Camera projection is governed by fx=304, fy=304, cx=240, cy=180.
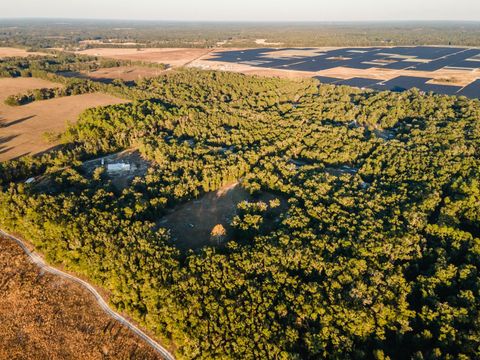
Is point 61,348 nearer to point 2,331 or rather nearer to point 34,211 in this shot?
point 2,331

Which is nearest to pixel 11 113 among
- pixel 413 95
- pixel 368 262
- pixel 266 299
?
pixel 266 299

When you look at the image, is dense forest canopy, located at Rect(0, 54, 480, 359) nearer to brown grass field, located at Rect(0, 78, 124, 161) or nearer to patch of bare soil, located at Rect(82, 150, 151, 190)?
patch of bare soil, located at Rect(82, 150, 151, 190)

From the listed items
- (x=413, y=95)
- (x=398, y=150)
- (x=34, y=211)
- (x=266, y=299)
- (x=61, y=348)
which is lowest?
(x=61, y=348)

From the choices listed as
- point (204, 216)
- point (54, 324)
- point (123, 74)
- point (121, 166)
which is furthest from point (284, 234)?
point (123, 74)

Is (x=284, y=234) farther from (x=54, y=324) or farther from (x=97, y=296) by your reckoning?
(x=54, y=324)

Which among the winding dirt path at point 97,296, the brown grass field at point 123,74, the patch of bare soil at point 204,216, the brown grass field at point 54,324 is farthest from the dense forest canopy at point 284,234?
the brown grass field at point 123,74

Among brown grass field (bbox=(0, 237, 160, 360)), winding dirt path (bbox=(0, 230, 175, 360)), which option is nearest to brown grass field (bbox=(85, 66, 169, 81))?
winding dirt path (bbox=(0, 230, 175, 360))
